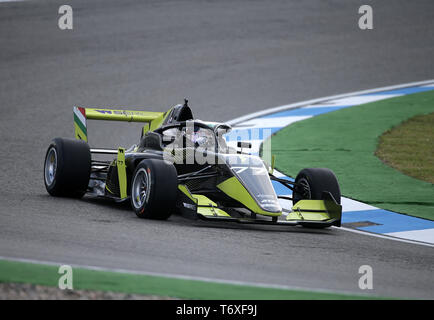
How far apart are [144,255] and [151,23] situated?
17258mm

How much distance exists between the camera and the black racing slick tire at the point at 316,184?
8.87 m

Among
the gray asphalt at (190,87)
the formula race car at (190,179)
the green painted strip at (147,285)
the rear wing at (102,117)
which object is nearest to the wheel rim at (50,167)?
the formula race car at (190,179)

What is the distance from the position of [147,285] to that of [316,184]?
13.8 feet

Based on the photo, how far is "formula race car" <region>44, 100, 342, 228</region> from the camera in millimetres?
8102

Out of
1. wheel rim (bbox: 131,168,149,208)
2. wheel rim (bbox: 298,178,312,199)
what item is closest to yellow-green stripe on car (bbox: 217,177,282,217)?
wheel rim (bbox: 131,168,149,208)

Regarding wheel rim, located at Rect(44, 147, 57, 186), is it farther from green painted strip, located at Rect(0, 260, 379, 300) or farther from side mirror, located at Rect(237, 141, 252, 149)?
green painted strip, located at Rect(0, 260, 379, 300)

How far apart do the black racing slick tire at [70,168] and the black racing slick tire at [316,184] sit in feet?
8.47

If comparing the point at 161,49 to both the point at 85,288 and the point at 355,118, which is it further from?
the point at 85,288

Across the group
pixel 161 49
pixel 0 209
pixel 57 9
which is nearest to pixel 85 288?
pixel 0 209

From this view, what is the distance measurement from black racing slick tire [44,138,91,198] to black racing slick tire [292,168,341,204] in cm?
258

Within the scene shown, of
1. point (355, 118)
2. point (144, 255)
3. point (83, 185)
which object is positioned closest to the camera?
point (144, 255)

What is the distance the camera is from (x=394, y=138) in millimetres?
14180
